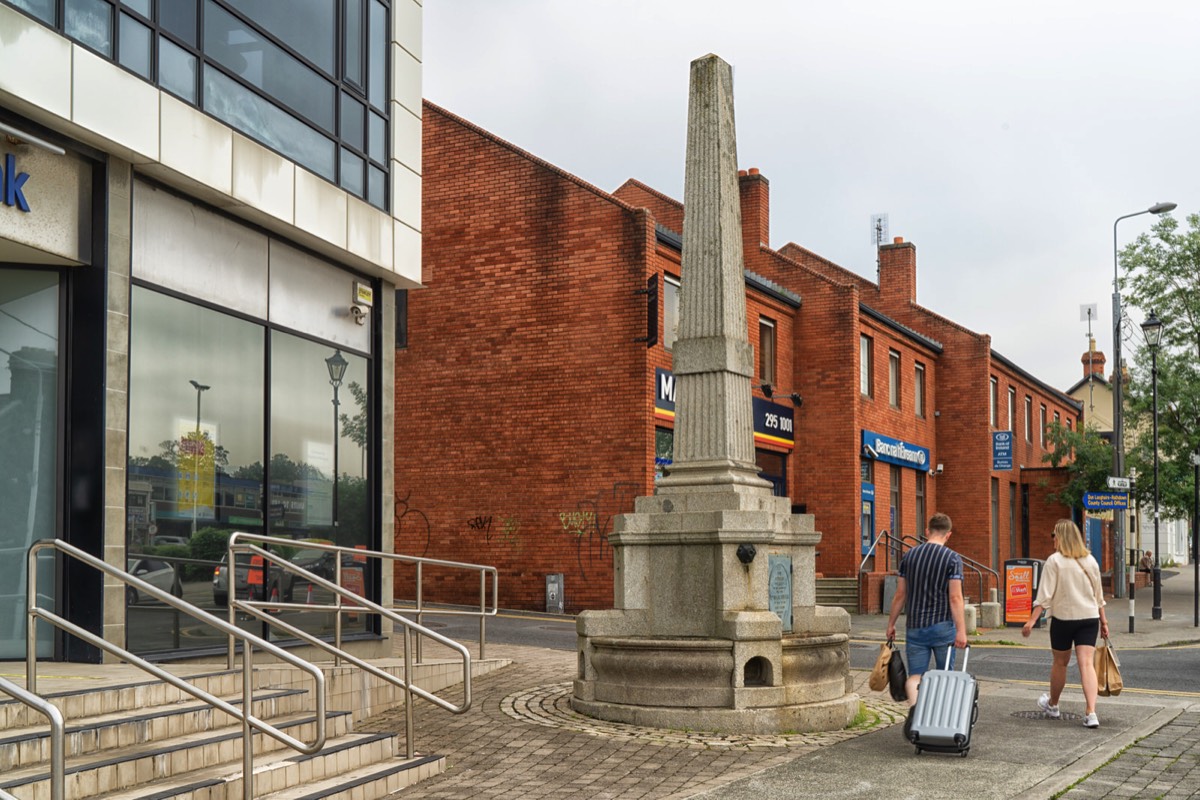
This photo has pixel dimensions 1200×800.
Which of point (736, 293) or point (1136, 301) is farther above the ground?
point (1136, 301)

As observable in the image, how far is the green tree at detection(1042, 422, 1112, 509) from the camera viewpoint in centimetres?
3706

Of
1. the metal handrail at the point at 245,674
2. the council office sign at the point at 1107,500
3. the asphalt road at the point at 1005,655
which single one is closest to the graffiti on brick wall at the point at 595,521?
the asphalt road at the point at 1005,655

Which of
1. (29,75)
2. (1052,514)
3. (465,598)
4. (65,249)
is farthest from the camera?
(1052,514)

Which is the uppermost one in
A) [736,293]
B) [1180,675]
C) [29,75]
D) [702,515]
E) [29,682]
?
[29,75]

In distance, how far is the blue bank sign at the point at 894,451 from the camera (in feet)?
97.3

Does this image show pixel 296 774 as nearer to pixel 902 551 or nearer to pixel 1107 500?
pixel 1107 500

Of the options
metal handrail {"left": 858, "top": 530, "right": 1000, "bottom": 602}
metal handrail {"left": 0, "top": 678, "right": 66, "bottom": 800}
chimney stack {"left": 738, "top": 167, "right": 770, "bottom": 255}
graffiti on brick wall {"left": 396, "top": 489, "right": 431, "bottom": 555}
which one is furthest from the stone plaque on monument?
chimney stack {"left": 738, "top": 167, "right": 770, "bottom": 255}

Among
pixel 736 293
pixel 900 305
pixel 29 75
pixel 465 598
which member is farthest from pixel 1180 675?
pixel 900 305

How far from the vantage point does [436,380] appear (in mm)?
24438

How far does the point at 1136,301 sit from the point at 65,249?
3411cm

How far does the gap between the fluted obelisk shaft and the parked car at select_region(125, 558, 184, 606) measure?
165 inches

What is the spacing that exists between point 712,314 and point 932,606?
3345 millimetres

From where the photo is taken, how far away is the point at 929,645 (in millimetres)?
9312

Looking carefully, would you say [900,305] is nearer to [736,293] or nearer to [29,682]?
[736,293]
